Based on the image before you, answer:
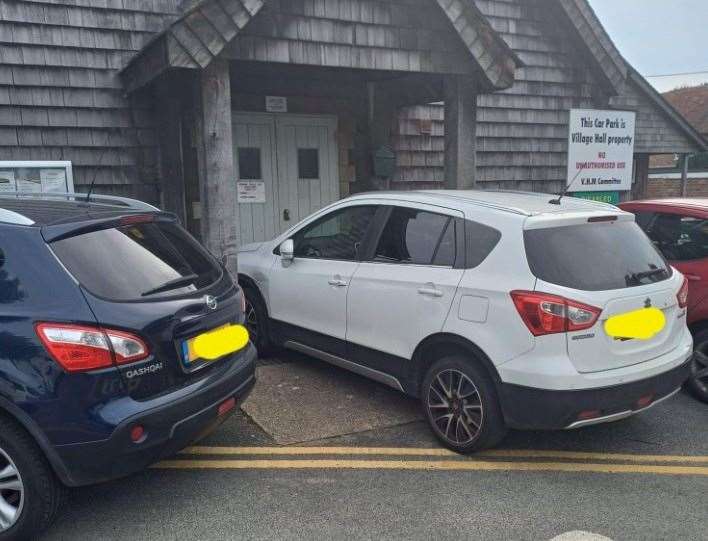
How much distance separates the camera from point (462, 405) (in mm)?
3820

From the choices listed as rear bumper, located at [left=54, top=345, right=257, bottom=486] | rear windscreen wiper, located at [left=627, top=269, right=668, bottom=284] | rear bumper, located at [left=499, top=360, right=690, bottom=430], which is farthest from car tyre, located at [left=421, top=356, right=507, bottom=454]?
rear bumper, located at [left=54, top=345, right=257, bottom=486]

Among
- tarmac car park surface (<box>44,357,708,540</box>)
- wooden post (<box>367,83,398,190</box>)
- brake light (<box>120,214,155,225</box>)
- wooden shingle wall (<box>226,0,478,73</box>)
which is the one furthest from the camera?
wooden post (<box>367,83,398,190</box>)

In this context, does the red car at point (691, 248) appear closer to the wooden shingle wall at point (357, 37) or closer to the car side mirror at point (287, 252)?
the wooden shingle wall at point (357, 37)

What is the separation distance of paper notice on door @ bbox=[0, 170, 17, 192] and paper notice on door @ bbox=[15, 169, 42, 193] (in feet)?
0.12

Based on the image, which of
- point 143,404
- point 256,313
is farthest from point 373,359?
point 143,404

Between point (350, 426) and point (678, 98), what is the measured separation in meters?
28.7

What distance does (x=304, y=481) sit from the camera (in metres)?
3.60

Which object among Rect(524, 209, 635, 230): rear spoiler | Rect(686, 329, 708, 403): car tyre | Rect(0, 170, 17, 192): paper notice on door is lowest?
Rect(686, 329, 708, 403): car tyre

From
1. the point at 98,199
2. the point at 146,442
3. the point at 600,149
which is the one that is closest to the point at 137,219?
the point at 98,199

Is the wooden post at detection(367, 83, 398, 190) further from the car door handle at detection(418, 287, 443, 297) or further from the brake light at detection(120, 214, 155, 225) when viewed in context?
the brake light at detection(120, 214, 155, 225)

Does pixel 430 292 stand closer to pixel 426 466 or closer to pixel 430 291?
pixel 430 291

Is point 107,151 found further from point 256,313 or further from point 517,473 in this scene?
point 517,473

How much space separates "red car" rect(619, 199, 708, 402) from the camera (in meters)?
4.78

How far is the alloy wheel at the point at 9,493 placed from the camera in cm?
283
